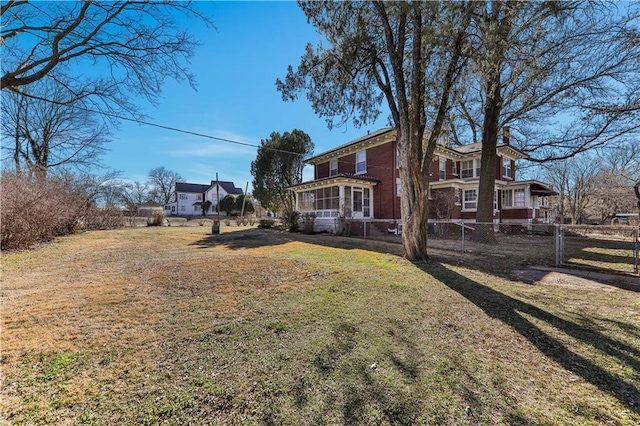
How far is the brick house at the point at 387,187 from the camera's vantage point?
18.1 m

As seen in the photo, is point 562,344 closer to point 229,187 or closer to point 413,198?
point 413,198

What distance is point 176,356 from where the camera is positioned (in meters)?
2.78

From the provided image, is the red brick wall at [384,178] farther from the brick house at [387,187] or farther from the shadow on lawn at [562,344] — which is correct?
the shadow on lawn at [562,344]

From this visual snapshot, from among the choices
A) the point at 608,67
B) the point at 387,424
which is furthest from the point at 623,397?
the point at 608,67

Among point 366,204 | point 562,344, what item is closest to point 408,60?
point 562,344

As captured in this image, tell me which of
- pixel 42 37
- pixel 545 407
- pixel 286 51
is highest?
pixel 286 51

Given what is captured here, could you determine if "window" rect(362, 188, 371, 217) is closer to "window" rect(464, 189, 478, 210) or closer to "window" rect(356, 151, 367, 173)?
"window" rect(356, 151, 367, 173)

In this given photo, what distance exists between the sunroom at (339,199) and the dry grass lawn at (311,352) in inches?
492

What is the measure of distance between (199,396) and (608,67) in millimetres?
15657

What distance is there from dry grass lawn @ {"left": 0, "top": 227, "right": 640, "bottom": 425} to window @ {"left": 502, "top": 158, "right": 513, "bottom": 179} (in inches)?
786

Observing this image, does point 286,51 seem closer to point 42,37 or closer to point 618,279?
point 42,37

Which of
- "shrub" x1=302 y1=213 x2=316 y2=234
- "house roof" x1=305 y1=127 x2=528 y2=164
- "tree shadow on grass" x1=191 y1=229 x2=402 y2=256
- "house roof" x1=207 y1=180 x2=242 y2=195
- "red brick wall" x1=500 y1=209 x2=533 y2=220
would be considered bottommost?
"tree shadow on grass" x1=191 y1=229 x2=402 y2=256

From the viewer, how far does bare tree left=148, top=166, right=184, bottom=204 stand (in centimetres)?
5647

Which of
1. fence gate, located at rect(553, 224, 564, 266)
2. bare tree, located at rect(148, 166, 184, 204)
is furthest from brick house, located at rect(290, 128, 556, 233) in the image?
bare tree, located at rect(148, 166, 184, 204)
